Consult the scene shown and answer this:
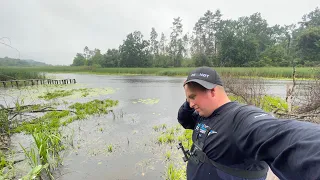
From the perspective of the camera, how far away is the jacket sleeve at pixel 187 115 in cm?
184

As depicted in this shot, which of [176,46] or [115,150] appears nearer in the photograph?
[115,150]

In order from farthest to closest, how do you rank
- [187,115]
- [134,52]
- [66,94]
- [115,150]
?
[134,52]
[66,94]
[115,150]
[187,115]

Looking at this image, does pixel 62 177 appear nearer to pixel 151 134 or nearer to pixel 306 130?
pixel 151 134

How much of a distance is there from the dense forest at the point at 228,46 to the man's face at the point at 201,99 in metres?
40.8

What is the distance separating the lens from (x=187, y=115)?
6.18 feet

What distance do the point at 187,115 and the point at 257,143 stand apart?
0.97 meters

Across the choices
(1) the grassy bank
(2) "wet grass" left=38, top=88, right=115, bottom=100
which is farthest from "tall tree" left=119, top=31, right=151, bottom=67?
(2) "wet grass" left=38, top=88, right=115, bottom=100

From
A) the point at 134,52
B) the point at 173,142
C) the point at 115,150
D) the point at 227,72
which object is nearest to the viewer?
the point at 115,150

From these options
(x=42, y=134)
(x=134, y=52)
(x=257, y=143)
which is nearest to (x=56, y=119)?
(x=42, y=134)

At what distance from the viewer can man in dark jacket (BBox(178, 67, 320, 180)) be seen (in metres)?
0.73

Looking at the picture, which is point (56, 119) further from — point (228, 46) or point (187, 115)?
point (228, 46)

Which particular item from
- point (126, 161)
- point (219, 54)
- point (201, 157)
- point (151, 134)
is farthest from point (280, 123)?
point (219, 54)

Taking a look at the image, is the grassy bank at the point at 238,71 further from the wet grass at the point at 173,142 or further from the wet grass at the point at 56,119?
the wet grass at the point at 56,119

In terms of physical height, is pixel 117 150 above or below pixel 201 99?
below
